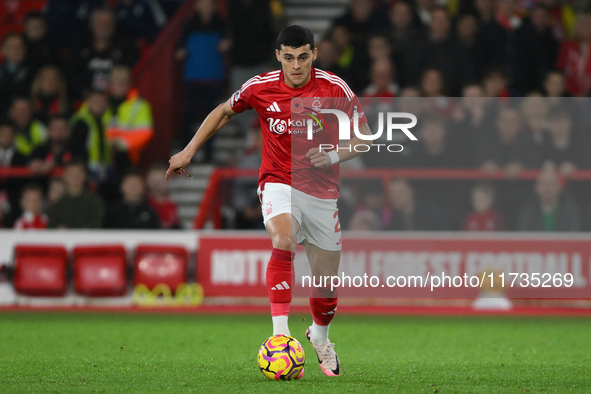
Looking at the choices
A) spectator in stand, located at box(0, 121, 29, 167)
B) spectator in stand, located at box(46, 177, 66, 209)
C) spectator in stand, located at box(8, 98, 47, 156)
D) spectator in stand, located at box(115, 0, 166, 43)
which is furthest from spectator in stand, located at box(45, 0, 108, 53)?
spectator in stand, located at box(46, 177, 66, 209)

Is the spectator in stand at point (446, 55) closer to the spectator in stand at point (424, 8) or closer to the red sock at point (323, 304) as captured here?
the spectator in stand at point (424, 8)

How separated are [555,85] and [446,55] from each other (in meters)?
1.39

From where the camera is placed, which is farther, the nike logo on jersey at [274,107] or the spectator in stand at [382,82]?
the spectator in stand at [382,82]

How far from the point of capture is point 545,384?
5410 millimetres

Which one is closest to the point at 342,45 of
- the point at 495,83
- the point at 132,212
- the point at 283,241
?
the point at 495,83

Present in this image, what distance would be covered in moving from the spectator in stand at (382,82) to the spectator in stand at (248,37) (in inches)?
67.4

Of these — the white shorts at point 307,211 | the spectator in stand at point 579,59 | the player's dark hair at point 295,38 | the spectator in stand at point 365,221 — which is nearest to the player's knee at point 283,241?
the white shorts at point 307,211

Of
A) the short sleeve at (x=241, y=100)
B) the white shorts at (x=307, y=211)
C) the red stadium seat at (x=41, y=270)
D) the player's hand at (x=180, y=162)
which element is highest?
the short sleeve at (x=241, y=100)

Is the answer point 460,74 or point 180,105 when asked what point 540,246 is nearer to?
point 460,74

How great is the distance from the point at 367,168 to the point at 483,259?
160cm

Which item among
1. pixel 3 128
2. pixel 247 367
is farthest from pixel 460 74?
pixel 247 367

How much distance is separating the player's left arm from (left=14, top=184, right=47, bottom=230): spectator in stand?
6.05 metres

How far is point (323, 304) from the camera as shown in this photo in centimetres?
601

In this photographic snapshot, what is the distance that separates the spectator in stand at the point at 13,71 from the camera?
12.8 meters
